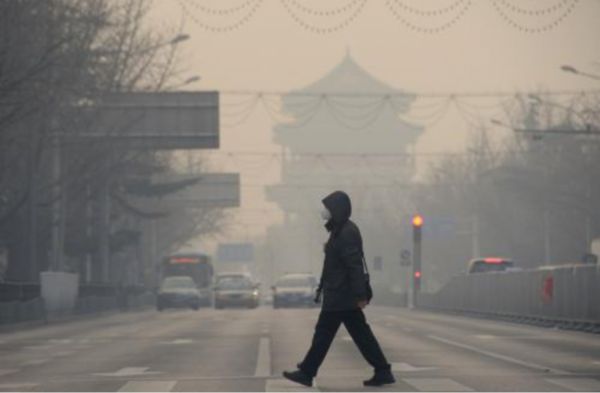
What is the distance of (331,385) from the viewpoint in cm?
1850

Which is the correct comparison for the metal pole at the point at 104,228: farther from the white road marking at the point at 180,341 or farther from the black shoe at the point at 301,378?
the black shoe at the point at 301,378

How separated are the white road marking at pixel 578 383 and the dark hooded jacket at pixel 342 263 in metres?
2.33

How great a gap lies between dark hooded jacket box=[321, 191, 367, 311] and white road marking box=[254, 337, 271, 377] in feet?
10.4

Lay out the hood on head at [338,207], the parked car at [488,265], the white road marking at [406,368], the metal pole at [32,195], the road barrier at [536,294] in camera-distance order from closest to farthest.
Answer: the hood on head at [338,207] < the white road marking at [406,368] < the road barrier at [536,294] < the metal pole at [32,195] < the parked car at [488,265]

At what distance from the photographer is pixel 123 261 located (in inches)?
4232

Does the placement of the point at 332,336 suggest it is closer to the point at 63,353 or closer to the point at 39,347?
the point at 63,353

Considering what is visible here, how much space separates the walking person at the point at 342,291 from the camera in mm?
17438

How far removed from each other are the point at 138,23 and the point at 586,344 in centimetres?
4518

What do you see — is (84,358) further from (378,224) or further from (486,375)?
(378,224)

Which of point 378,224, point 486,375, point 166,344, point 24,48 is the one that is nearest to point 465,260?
point 378,224

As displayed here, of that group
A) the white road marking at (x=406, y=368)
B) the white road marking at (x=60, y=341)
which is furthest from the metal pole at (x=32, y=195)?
the white road marking at (x=406, y=368)

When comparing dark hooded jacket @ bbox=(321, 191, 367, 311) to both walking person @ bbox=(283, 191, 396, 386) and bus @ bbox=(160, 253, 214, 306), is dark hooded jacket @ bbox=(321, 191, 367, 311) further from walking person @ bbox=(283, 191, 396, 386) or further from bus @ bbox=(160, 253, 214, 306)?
bus @ bbox=(160, 253, 214, 306)

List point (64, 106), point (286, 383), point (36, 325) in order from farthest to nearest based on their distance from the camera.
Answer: point (64, 106) < point (36, 325) < point (286, 383)

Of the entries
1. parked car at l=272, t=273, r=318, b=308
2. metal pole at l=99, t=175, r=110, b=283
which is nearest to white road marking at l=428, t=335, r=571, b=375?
parked car at l=272, t=273, r=318, b=308
